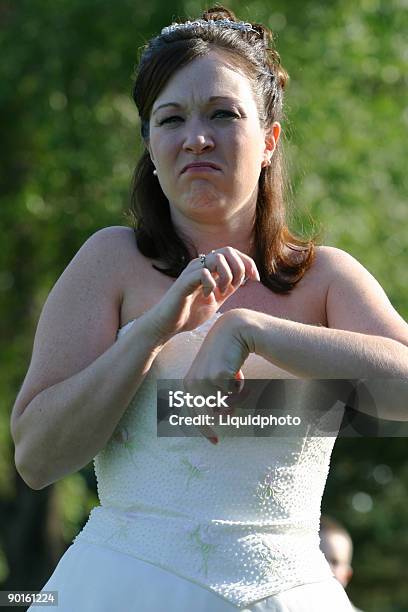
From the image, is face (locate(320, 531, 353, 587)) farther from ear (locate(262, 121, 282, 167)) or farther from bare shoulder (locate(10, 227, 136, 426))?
bare shoulder (locate(10, 227, 136, 426))

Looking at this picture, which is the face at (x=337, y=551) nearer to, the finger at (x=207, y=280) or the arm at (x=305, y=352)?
the arm at (x=305, y=352)

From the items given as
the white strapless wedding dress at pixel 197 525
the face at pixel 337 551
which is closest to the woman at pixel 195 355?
the white strapless wedding dress at pixel 197 525

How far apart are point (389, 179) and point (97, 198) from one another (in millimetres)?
2911

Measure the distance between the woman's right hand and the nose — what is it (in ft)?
1.01

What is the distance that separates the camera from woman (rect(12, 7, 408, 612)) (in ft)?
7.99

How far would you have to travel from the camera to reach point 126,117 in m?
11.4

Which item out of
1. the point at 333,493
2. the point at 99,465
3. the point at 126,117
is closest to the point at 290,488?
the point at 99,465

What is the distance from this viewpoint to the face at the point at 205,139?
2.64m

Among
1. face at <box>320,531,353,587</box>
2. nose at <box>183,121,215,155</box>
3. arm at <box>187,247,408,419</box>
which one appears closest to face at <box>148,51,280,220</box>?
nose at <box>183,121,215,155</box>

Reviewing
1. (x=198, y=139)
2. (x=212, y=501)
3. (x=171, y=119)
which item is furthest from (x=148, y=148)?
(x=212, y=501)

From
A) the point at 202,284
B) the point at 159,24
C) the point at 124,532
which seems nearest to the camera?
the point at 202,284

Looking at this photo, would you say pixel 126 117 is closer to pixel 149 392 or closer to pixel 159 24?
pixel 159 24

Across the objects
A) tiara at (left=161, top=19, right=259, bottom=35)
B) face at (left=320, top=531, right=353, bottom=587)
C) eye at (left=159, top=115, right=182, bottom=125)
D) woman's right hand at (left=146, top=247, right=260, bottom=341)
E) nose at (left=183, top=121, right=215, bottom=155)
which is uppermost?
tiara at (left=161, top=19, right=259, bottom=35)

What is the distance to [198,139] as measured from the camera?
2.61 metres
